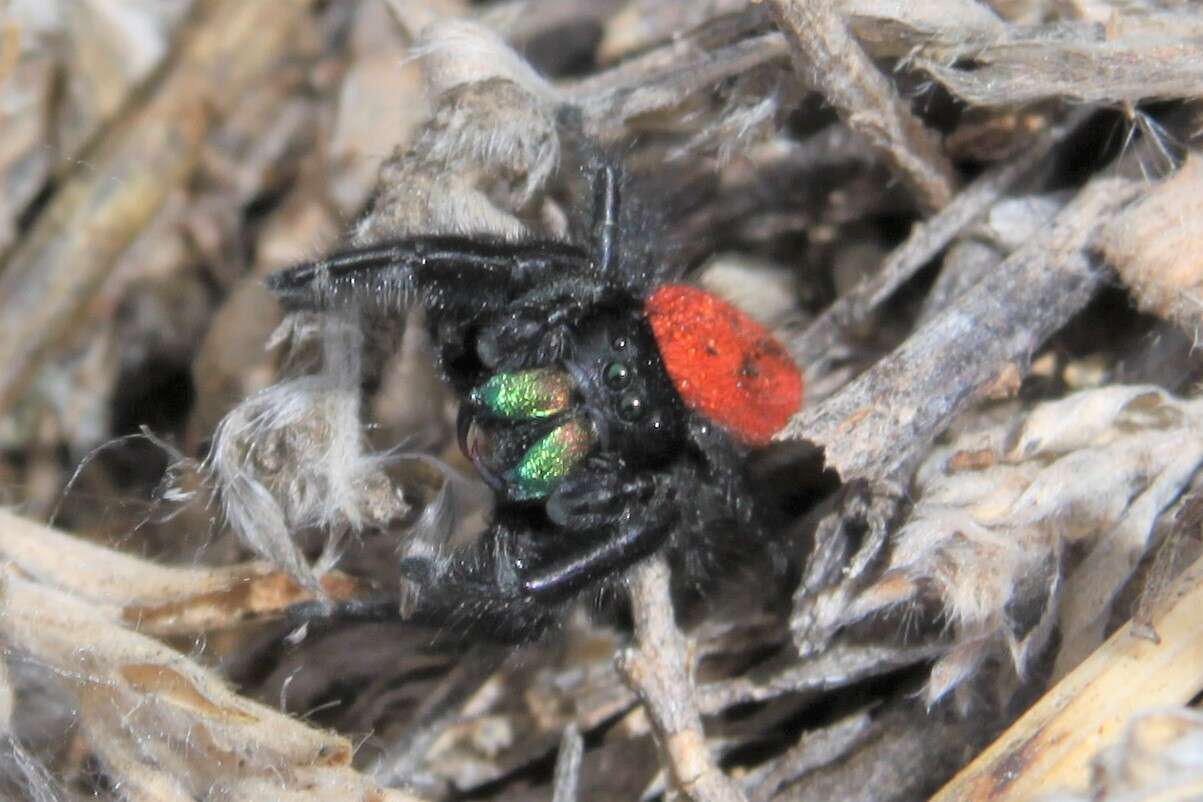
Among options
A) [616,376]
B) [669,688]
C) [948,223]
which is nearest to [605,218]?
[616,376]

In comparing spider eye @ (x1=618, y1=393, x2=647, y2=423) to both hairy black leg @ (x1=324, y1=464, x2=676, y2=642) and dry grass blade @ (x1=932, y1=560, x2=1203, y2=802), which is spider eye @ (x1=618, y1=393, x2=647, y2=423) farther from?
dry grass blade @ (x1=932, y1=560, x2=1203, y2=802)

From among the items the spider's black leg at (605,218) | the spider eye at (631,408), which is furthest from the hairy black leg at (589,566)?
the spider's black leg at (605,218)

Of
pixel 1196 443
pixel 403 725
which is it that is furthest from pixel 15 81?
pixel 1196 443

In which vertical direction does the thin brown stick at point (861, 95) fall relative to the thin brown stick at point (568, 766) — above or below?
above

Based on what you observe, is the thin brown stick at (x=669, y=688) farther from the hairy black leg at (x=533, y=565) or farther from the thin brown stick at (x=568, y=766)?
the thin brown stick at (x=568, y=766)

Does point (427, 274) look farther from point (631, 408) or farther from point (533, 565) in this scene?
point (533, 565)

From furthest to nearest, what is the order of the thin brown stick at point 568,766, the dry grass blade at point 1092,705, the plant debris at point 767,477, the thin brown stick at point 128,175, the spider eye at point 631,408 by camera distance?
the thin brown stick at point 128,175 < the spider eye at point 631,408 < the thin brown stick at point 568,766 < the plant debris at point 767,477 < the dry grass blade at point 1092,705
